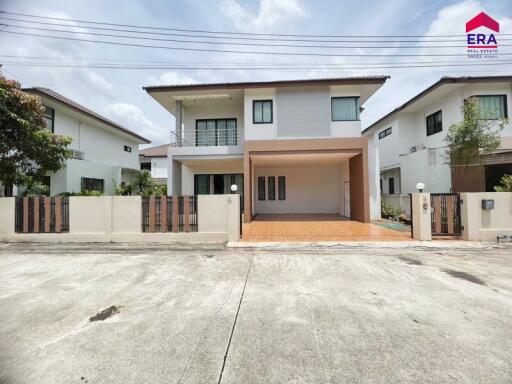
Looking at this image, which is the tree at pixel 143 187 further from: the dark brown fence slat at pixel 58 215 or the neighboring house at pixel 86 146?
the dark brown fence slat at pixel 58 215

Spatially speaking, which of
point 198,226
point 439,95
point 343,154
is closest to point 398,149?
point 439,95

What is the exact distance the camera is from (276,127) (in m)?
12.2

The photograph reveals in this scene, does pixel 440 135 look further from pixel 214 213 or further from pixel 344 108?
pixel 214 213

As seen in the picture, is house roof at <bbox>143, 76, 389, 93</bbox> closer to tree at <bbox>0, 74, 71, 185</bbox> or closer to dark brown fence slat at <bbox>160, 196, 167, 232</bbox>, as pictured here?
tree at <bbox>0, 74, 71, 185</bbox>

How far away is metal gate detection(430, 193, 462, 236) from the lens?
311 inches

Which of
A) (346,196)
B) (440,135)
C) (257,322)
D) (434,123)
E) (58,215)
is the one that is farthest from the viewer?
(434,123)

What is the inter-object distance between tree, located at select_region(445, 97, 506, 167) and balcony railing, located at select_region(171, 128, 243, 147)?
10708mm

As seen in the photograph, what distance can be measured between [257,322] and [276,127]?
1045 cm

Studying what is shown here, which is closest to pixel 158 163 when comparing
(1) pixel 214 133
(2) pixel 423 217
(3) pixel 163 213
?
(1) pixel 214 133

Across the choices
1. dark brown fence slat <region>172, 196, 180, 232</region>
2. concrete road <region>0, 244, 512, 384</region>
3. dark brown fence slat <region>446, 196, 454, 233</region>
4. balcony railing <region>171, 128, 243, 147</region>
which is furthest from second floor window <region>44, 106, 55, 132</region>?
dark brown fence slat <region>446, 196, 454, 233</region>

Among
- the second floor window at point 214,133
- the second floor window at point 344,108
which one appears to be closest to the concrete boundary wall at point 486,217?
the second floor window at point 344,108

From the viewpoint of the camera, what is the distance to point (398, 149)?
1717 cm

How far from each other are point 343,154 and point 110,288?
35.7 ft

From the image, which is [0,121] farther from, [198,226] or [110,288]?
[110,288]
